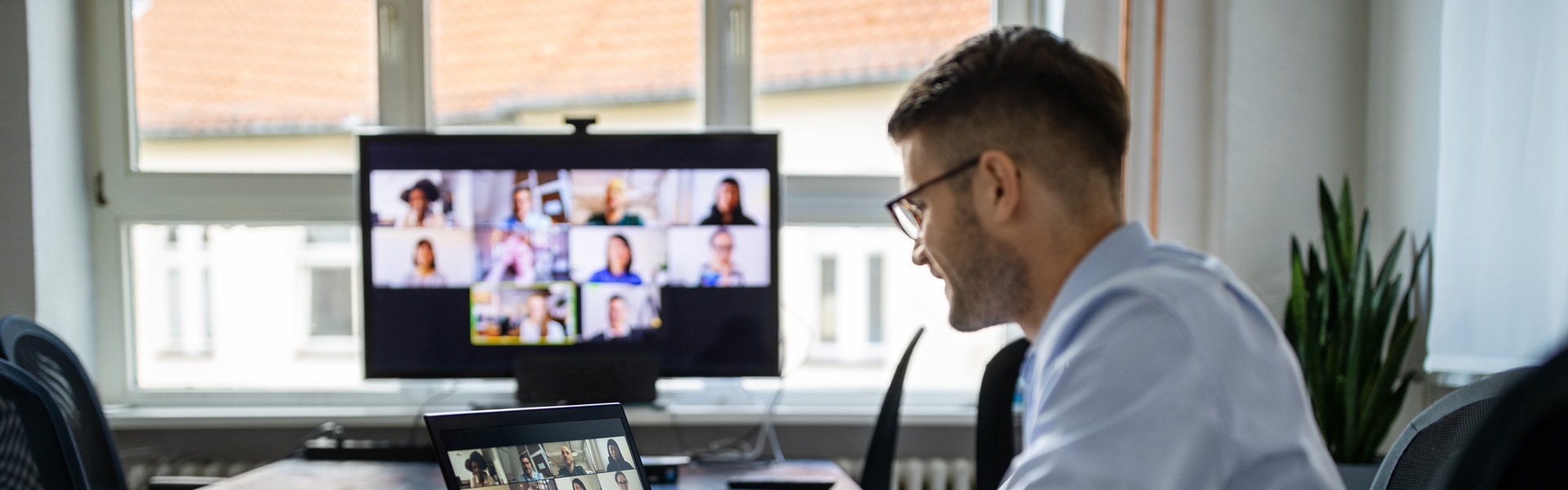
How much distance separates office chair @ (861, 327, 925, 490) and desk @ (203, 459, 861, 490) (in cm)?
4

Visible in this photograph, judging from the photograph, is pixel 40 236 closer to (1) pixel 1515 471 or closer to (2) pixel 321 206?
(2) pixel 321 206

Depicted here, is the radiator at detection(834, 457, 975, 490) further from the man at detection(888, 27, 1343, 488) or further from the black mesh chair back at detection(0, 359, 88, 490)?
the black mesh chair back at detection(0, 359, 88, 490)

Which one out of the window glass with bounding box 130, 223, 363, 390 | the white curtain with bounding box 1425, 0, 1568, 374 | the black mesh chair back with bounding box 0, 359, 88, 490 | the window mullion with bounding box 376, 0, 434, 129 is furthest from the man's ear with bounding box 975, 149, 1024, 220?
the window glass with bounding box 130, 223, 363, 390

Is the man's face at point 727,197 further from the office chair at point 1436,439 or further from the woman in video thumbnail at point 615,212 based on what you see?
the office chair at point 1436,439

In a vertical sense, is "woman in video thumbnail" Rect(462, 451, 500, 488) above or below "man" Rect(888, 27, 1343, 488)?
below

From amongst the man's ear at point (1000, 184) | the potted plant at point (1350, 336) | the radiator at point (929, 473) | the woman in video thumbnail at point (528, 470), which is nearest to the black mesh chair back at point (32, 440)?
the woman in video thumbnail at point (528, 470)

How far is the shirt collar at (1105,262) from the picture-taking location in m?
0.86

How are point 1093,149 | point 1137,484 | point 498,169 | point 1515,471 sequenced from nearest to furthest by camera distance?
1. point 1515,471
2. point 1137,484
3. point 1093,149
4. point 498,169

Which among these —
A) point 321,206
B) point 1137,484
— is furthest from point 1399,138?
point 321,206

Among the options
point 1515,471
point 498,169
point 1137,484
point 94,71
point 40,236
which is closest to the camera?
point 1515,471

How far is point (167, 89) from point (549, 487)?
2328 millimetres

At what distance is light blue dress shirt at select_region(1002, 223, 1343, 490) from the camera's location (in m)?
0.68

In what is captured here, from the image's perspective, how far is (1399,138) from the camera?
242 centimetres

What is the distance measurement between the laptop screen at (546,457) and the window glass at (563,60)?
1667 millimetres
